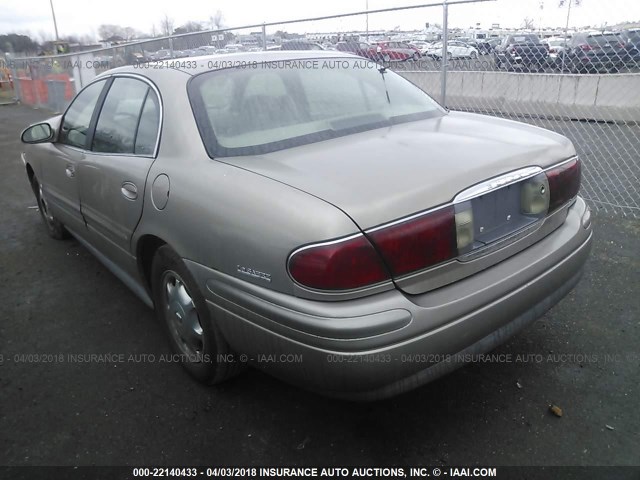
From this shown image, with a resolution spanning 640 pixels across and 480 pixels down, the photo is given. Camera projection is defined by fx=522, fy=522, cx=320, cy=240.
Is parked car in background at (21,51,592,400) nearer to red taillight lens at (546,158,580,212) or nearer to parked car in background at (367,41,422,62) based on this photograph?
red taillight lens at (546,158,580,212)

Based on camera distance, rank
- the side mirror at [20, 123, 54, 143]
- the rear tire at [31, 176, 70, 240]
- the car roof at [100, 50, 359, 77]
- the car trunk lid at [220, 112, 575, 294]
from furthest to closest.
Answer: the rear tire at [31, 176, 70, 240] → the side mirror at [20, 123, 54, 143] → the car roof at [100, 50, 359, 77] → the car trunk lid at [220, 112, 575, 294]

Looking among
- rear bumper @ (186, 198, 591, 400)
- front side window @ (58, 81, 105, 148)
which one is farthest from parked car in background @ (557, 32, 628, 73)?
front side window @ (58, 81, 105, 148)

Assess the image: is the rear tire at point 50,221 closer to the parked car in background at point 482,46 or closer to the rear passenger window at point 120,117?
the rear passenger window at point 120,117

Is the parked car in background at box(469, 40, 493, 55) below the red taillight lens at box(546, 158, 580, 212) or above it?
above

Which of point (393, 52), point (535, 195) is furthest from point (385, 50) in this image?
point (535, 195)

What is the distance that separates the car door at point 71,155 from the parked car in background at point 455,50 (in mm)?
3947

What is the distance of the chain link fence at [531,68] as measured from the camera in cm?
Answer: 571

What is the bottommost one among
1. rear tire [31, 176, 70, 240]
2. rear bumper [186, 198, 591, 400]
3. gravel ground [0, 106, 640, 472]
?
gravel ground [0, 106, 640, 472]

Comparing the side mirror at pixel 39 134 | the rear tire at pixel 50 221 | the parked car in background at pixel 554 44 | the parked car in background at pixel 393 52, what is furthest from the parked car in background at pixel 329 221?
the parked car in background at pixel 393 52

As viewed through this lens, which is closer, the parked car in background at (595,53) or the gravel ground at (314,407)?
the gravel ground at (314,407)

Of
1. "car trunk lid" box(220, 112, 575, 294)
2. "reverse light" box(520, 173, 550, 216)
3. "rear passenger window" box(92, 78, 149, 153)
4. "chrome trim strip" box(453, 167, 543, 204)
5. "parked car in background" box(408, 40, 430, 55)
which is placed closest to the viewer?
"car trunk lid" box(220, 112, 575, 294)

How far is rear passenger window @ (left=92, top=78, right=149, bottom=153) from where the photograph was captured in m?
2.97

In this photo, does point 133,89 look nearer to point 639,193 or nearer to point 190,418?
point 190,418

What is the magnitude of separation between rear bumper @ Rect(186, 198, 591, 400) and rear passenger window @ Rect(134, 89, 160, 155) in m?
0.79
